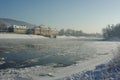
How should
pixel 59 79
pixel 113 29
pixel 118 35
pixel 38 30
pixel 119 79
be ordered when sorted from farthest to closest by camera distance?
pixel 38 30 → pixel 113 29 → pixel 118 35 → pixel 59 79 → pixel 119 79

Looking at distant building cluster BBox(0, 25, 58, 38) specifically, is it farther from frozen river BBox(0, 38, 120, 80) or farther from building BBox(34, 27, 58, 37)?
frozen river BBox(0, 38, 120, 80)

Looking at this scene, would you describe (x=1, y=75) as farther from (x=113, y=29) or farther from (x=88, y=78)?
(x=113, y=29)

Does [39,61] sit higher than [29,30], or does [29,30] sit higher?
[29,30]

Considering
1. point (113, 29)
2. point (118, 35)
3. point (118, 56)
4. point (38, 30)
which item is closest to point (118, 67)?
point (118, 56)

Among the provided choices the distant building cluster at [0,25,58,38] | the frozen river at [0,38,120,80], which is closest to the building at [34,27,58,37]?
the distant building cluster at [0,25,58,38]

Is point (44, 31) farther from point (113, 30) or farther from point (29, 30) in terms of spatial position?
point (113, 30)

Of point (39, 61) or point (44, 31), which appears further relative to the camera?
point (44, 31)

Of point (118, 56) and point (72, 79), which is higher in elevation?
point (118, 56)

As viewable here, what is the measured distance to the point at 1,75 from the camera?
10758 mm

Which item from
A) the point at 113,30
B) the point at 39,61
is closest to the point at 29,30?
the point at 113,30

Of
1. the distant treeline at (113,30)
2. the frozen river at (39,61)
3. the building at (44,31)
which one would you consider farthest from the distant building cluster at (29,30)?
the frozen river at (39,61)

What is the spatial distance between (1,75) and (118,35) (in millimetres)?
86862

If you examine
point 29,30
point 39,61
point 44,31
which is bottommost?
point 39,61

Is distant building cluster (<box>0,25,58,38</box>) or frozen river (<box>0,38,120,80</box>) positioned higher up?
distant building cluster (<box>0,25,58,38</box>)
